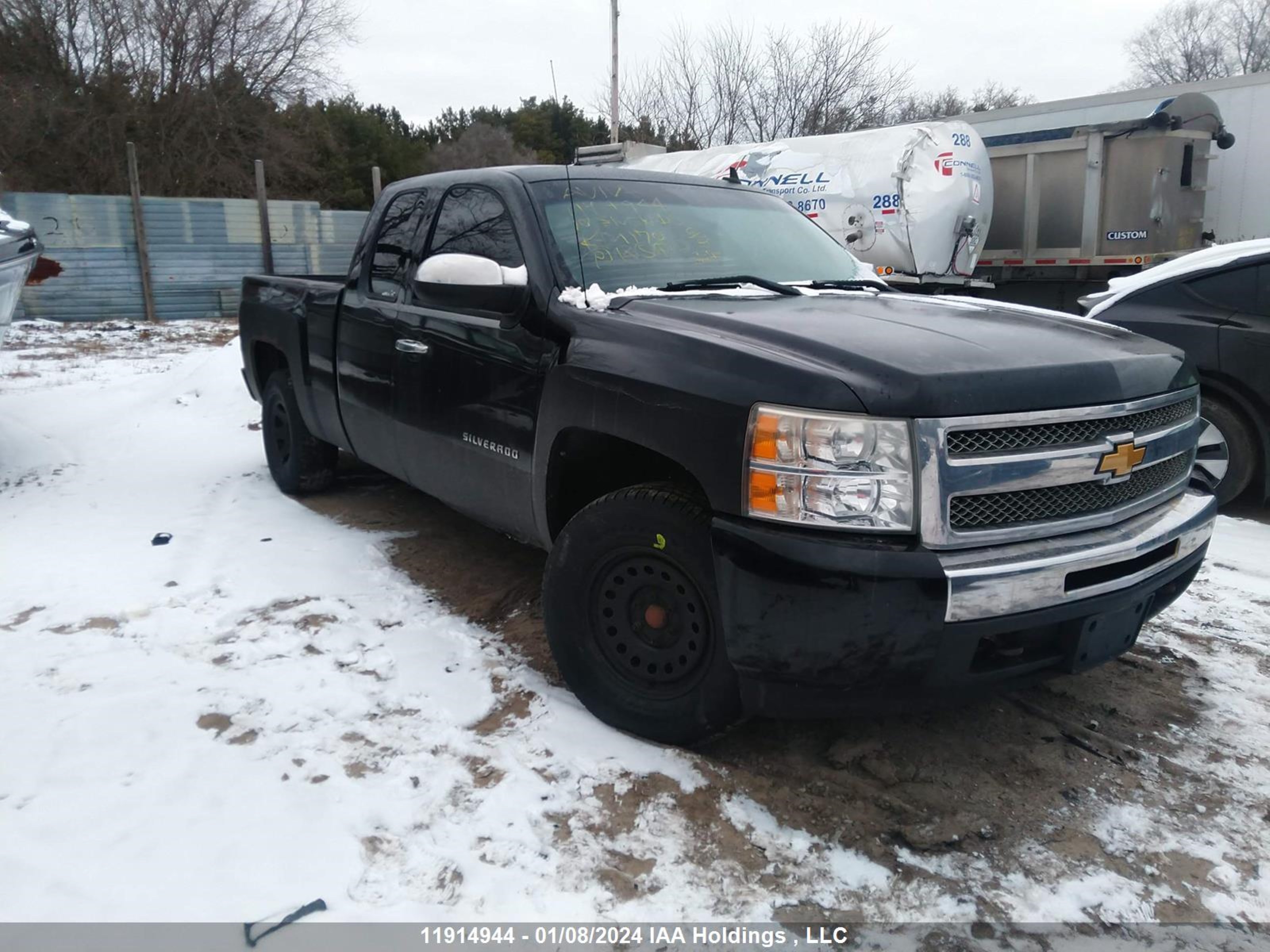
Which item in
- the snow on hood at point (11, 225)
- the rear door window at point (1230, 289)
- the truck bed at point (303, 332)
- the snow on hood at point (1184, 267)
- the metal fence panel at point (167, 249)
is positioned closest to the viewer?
the truck bed at point (303, 332)

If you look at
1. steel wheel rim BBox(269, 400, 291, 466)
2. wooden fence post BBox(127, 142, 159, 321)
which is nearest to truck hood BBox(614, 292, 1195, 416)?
steel wheel rim BBox(269, 400, 291, 466)

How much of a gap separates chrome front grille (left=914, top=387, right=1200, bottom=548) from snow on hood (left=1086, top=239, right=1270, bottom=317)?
144 inches

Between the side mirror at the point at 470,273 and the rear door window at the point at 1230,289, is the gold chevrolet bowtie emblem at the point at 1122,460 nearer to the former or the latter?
the side mirror at the point at 470,273

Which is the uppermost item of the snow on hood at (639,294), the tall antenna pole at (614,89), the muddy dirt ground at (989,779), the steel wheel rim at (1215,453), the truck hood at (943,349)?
the tall antenna pole at (614,89)

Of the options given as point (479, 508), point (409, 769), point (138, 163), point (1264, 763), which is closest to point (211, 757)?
point (409, 769)

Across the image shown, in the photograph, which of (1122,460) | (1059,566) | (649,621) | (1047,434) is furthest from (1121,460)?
(649,621)

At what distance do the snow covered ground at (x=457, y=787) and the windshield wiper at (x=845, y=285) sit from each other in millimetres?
1672

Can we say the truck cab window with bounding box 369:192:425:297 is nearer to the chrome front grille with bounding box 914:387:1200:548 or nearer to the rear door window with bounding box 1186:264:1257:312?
the chrome front grille with bounding box 914:387:1200:548

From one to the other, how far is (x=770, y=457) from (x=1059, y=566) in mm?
802

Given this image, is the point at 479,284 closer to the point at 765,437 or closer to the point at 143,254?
the point at 765,437

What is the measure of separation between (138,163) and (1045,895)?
89.2 ft

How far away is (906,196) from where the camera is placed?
1069 cm

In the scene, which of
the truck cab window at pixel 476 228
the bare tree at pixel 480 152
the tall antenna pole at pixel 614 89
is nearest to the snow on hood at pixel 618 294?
the truck cab window at pixel 476 228

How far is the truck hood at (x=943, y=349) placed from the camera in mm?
2398
